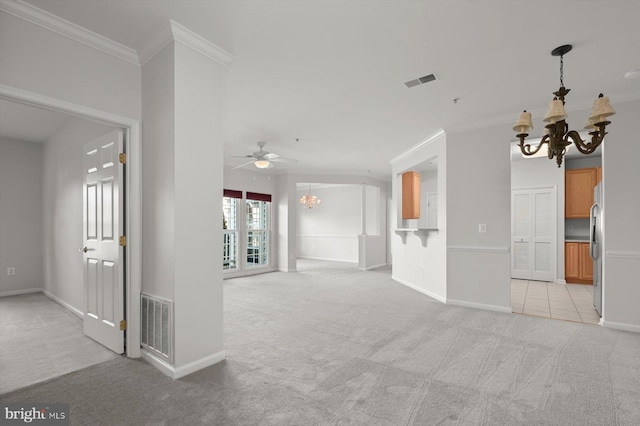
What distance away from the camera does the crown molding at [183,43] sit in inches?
94.5

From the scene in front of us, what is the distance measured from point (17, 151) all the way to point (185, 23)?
17.2 ft

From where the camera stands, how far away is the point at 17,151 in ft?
17.8

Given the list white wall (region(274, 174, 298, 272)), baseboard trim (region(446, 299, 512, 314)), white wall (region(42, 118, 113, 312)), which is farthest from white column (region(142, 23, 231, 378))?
white wall (region(274, 174, 298, 272))

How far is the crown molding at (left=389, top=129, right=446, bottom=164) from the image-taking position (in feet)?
16.3

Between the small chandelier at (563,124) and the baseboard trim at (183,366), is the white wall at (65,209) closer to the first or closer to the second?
the baseboard trim at (183,366)

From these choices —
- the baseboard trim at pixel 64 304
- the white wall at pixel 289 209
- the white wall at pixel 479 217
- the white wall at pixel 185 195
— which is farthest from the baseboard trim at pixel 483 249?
the baseboard trim at pixel 64 304

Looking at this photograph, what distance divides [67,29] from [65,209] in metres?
3.26

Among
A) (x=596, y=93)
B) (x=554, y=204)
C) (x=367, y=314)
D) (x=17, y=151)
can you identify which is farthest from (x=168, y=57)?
(x=554, y=204)

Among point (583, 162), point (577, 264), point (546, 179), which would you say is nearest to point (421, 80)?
point (546, 179)

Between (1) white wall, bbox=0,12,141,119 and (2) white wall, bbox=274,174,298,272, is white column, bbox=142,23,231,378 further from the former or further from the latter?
(2) white wall, bbox=274,174,298,272

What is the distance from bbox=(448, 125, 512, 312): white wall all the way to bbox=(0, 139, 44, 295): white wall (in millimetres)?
7061

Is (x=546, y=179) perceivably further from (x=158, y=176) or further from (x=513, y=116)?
(x=158, y=176)

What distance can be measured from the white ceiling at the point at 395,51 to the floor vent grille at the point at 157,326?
2157 mm

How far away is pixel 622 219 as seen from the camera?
3.62 m
